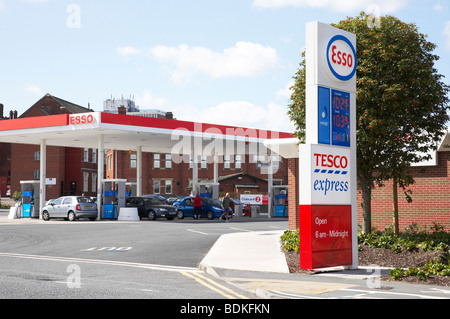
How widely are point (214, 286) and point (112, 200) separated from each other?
27.1 m

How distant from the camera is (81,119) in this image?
3441 centimetres

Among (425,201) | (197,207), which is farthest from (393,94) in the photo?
(197,207)

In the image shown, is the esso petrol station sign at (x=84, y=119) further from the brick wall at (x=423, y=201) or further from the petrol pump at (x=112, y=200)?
the brick wall at (x=423, y=201)

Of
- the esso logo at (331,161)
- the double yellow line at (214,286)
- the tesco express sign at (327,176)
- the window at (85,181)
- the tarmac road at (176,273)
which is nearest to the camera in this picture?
the double yellow line at (214,286)

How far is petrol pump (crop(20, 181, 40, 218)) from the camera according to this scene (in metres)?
39.5

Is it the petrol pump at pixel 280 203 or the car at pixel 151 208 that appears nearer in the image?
the car at pixel 151 208

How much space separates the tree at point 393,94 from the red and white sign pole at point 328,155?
6.22ft

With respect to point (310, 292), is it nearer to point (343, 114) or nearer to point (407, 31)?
point (343, 114)

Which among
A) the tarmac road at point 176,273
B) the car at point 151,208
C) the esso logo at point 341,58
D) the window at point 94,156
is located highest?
the window at point 94,156

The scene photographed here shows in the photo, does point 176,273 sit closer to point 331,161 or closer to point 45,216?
point 331,161

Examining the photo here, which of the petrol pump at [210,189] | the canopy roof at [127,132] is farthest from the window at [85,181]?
the petrol pump at [210,189]

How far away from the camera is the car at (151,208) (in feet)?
117

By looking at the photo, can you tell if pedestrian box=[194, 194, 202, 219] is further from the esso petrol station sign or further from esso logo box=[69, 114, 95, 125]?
esso logo box=[69, 114, 95, 125]

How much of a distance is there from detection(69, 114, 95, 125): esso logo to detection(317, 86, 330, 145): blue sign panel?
77.4 feet
